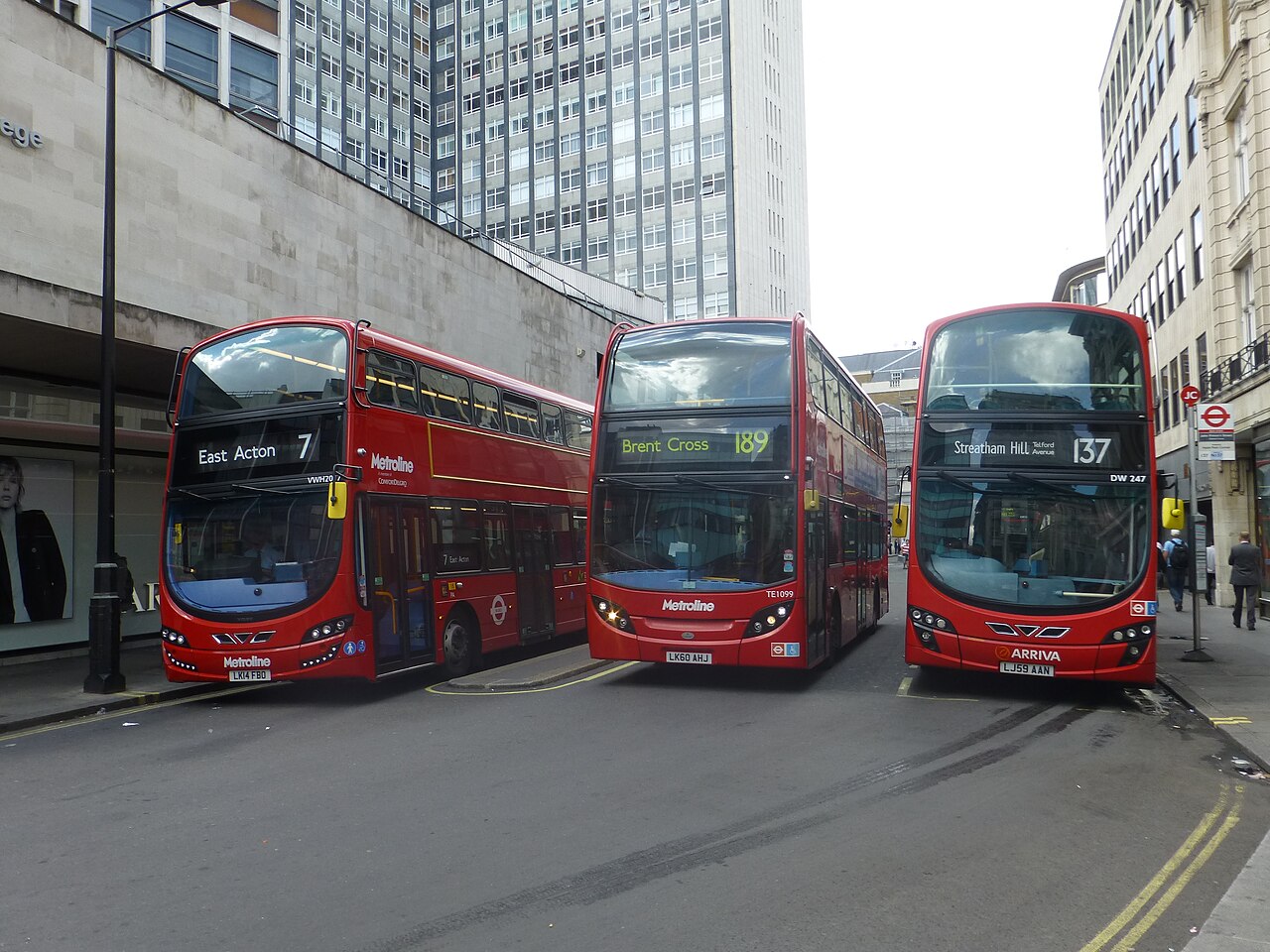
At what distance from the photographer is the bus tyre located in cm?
1398

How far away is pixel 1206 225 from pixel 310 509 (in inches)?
894

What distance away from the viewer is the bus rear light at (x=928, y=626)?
1190 centimetres

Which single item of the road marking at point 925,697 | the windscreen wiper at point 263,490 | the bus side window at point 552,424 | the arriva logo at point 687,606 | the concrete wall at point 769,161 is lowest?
the road marking at point 925,697

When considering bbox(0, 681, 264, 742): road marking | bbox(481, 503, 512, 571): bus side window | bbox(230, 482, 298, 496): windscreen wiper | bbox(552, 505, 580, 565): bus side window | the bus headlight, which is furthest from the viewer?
bbox(552, 505, 580, 565): bus side window

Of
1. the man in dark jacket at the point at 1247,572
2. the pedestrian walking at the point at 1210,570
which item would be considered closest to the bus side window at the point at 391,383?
the man in dark jacket at the point at 1247,572

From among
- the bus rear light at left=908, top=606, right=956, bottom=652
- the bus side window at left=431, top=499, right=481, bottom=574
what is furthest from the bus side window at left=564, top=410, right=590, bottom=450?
the bus rear light at left=908, top=606, right=956, bottom=652

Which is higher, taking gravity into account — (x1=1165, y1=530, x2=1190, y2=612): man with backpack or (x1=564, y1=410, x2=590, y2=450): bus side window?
(x1=564, y1=410, x2=590, y2=450): bus side window

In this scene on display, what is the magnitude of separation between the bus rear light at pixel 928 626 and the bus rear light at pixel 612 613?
323 centimetres

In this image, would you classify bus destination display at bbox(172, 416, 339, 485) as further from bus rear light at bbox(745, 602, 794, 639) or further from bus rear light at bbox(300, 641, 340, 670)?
bus rear light at bbox(745, 602, 794, 639)

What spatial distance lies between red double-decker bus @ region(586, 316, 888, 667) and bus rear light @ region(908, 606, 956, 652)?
1.21 meters

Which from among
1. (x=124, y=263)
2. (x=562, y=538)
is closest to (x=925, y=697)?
(x=562, y=538)

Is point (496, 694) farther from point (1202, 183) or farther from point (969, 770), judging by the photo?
point (1202, 183)

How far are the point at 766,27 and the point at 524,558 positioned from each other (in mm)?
70642

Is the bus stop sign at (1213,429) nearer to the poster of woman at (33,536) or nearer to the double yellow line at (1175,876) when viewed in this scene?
the double yellow line at (1175,876)
